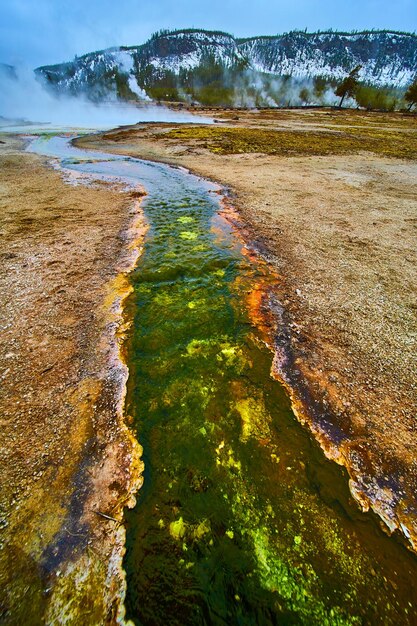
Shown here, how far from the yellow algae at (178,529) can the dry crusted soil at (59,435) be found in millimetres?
654

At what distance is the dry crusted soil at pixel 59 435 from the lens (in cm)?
338

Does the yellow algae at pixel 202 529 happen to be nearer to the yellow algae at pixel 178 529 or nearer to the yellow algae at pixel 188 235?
the yellow algae at pixel 178 529

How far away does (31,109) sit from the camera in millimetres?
109562

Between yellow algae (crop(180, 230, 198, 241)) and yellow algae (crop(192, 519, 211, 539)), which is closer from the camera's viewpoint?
yellow algae (crop(192, 519, 211, 539))

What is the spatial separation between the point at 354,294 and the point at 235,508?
20.7 ft

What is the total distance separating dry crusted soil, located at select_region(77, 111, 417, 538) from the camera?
4691 millimetres

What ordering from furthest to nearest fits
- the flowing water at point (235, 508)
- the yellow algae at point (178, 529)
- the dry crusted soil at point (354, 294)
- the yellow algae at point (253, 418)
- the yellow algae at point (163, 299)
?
the yellow algae at point (163, 299) → the yellow algae at point (253, 418) → the dry crusted soil at point (354, 294) → the yellow algae at point (178, 529) → the flowing water at point (235, 508)

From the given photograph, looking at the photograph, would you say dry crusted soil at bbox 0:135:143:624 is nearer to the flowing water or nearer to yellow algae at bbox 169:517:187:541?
the flowing water

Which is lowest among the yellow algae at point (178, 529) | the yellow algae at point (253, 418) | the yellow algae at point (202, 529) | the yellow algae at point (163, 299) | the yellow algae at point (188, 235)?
the yellow algae at point (202, 529)

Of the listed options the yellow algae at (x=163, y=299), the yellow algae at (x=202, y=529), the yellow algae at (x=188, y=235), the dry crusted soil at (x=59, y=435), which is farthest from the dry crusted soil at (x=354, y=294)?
the dry crusted soil at (x=59, y=435)

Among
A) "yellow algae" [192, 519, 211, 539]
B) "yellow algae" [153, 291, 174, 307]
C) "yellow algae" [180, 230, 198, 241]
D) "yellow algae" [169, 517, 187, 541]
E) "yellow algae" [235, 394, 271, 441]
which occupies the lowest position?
"yellow algae" [192, 519, 211, 539]

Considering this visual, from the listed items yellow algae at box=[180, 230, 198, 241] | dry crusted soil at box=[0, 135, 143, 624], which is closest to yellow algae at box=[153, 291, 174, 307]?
dry crusted soil at box=[0, 135, 143, 624]

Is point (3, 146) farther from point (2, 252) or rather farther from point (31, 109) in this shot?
point (31, 109)

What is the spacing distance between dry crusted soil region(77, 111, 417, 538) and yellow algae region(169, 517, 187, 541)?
8.31 ft
